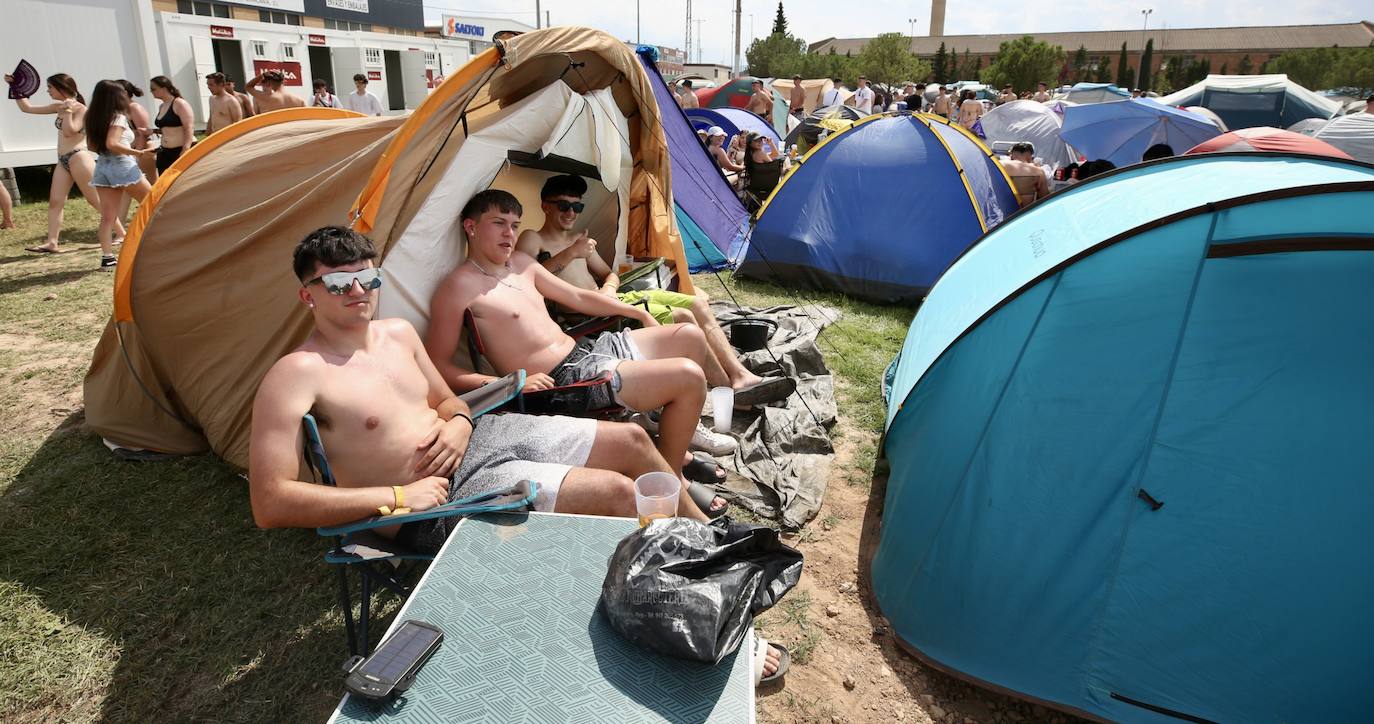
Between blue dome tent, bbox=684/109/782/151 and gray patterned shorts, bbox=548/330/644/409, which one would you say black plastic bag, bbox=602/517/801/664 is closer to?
gray patterned shorts, bbox=548/330/644/409

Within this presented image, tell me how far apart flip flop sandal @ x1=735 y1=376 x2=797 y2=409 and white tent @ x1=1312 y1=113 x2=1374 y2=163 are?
489 inches

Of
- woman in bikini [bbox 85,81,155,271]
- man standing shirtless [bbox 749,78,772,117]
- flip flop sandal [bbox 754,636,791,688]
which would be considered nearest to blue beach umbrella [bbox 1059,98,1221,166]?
man standing shirtless [bbox 749,78,772,117]

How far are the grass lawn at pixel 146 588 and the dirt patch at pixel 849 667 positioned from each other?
3.9 inches

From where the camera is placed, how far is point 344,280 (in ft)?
7.89

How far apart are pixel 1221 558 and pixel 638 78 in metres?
3.89

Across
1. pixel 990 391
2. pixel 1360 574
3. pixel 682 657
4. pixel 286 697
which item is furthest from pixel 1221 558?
pixel 286 697

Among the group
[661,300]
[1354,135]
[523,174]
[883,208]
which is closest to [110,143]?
[523,174]

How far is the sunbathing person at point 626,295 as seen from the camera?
172 inches

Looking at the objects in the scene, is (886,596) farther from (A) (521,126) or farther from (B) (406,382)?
(A) (521,126)

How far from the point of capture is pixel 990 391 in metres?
2.71

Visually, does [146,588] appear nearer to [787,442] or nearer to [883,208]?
[787,442]

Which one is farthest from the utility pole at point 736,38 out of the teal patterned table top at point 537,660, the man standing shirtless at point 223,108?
the teal patterned table top at point 537,660

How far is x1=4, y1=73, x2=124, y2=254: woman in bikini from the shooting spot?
6.67 metres

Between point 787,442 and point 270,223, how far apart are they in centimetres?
274
